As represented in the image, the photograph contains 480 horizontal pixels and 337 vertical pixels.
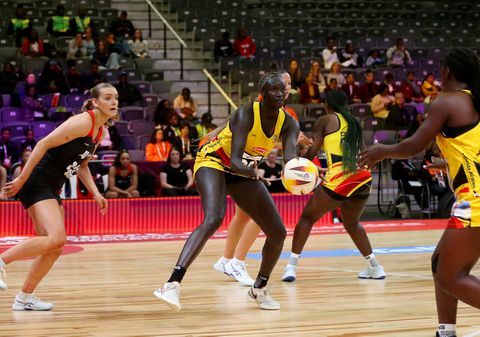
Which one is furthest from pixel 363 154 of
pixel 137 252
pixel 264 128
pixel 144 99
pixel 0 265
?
pixel 144 99

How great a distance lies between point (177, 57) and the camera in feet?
66.0

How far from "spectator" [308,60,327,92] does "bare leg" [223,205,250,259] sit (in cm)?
1036

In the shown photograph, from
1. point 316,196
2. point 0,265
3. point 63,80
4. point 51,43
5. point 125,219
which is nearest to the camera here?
point 0,265

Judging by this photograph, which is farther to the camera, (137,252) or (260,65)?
(260,65)

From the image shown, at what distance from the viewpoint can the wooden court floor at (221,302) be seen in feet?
18.8

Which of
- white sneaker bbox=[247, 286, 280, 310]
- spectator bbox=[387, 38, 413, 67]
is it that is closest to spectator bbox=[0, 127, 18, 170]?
white sneaker bbox=[247, 286, 280, 310]

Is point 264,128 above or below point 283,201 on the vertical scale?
above

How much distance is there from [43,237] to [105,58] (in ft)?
40.5

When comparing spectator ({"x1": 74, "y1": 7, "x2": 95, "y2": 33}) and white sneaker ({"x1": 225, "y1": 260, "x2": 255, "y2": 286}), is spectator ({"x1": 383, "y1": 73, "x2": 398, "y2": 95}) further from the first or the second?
white sneaker ({"x1": 225, "y1": 260, "x2": 255, "y2": 286})

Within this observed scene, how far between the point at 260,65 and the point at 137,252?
375 inches

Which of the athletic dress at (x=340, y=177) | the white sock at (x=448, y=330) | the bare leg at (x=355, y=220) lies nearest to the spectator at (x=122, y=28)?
the athletic dress at (x=340, y=177)

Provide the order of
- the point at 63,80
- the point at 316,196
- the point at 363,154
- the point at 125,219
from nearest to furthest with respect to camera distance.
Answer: the point at 363,154, the point at 316,196, the point at 125,219, the point at 63,80

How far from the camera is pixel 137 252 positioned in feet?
34.3

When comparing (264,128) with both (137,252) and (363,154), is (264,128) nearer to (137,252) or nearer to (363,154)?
(363,154)
